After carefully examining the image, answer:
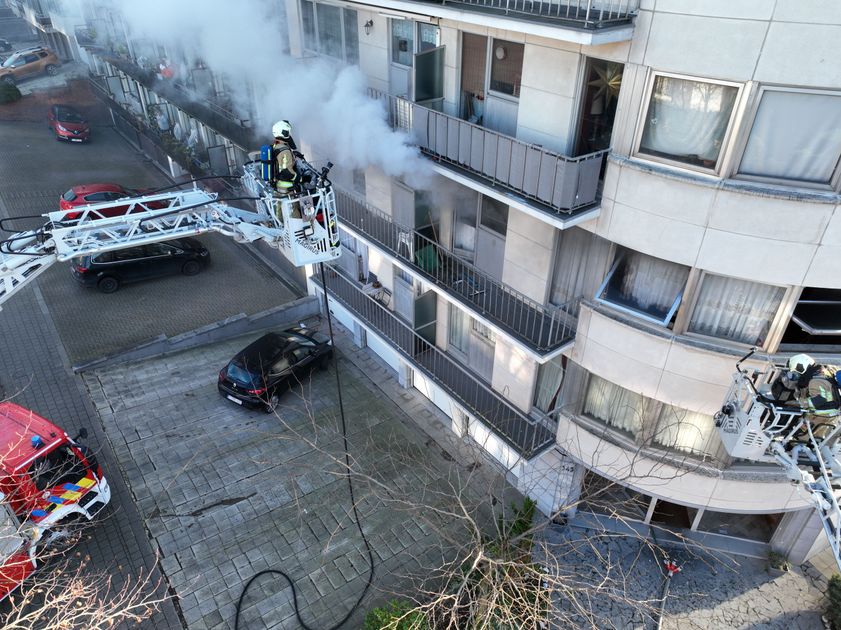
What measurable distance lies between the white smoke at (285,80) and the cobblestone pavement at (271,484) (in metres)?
5.83

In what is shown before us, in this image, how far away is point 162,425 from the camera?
48.7ft

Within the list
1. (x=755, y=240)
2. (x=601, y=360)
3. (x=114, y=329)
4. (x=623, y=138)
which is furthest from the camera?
(x=114, y=329)

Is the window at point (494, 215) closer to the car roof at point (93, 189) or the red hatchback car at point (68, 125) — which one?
the car roof at point (93, 189)

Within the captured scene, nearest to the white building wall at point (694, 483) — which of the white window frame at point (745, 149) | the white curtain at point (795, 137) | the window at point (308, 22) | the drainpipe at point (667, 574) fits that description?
the drainpipe at point (667, 574)

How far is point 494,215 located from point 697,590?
8.51m

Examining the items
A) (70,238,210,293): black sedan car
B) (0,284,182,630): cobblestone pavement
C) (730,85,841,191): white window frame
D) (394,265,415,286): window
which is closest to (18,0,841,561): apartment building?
(730,85,841,191): white window frame

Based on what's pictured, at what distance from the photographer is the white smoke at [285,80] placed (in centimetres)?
1140

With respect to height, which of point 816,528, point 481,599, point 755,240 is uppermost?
point 755,240

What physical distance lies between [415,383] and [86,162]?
23066 millimetres

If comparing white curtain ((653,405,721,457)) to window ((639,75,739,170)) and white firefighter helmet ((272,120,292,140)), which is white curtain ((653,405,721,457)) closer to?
window ((639,75,739,170))

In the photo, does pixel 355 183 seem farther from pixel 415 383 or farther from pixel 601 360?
pixel 601 360

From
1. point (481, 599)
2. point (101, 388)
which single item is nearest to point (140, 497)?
point (101, 388)

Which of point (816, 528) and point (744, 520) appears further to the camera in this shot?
point (744, 520)

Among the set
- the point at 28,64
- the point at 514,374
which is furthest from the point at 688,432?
the point at 28,64
